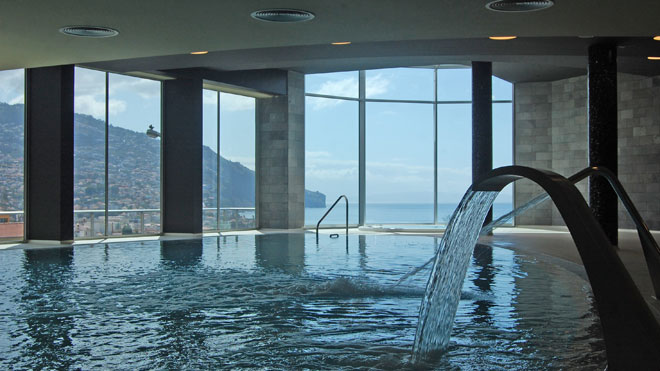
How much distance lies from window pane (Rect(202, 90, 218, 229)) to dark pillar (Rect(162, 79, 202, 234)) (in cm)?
184

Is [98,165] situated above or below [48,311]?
above

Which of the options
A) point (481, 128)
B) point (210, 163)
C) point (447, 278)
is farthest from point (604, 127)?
point (210, 163)

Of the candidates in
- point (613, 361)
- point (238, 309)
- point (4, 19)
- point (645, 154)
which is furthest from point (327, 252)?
point (645, 154)

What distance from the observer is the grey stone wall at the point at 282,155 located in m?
17.8

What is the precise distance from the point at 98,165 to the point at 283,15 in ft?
28.5

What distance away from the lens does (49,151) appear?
41.0 feet

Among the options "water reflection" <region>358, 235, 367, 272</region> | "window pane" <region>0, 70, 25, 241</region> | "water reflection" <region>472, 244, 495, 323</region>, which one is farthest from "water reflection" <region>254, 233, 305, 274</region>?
"window pane" <region>0, 70, 25, 241</region>

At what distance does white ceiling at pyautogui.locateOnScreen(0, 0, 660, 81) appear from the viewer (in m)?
7.16

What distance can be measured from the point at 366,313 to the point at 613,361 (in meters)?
3.38

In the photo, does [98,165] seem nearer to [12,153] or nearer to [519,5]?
[12,153]

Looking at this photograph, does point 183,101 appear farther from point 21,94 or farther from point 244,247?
point 244,247

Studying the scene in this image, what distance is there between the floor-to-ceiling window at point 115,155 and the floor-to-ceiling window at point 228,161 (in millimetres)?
1910

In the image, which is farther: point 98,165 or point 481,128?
point 98,165

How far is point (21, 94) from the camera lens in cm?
1294
